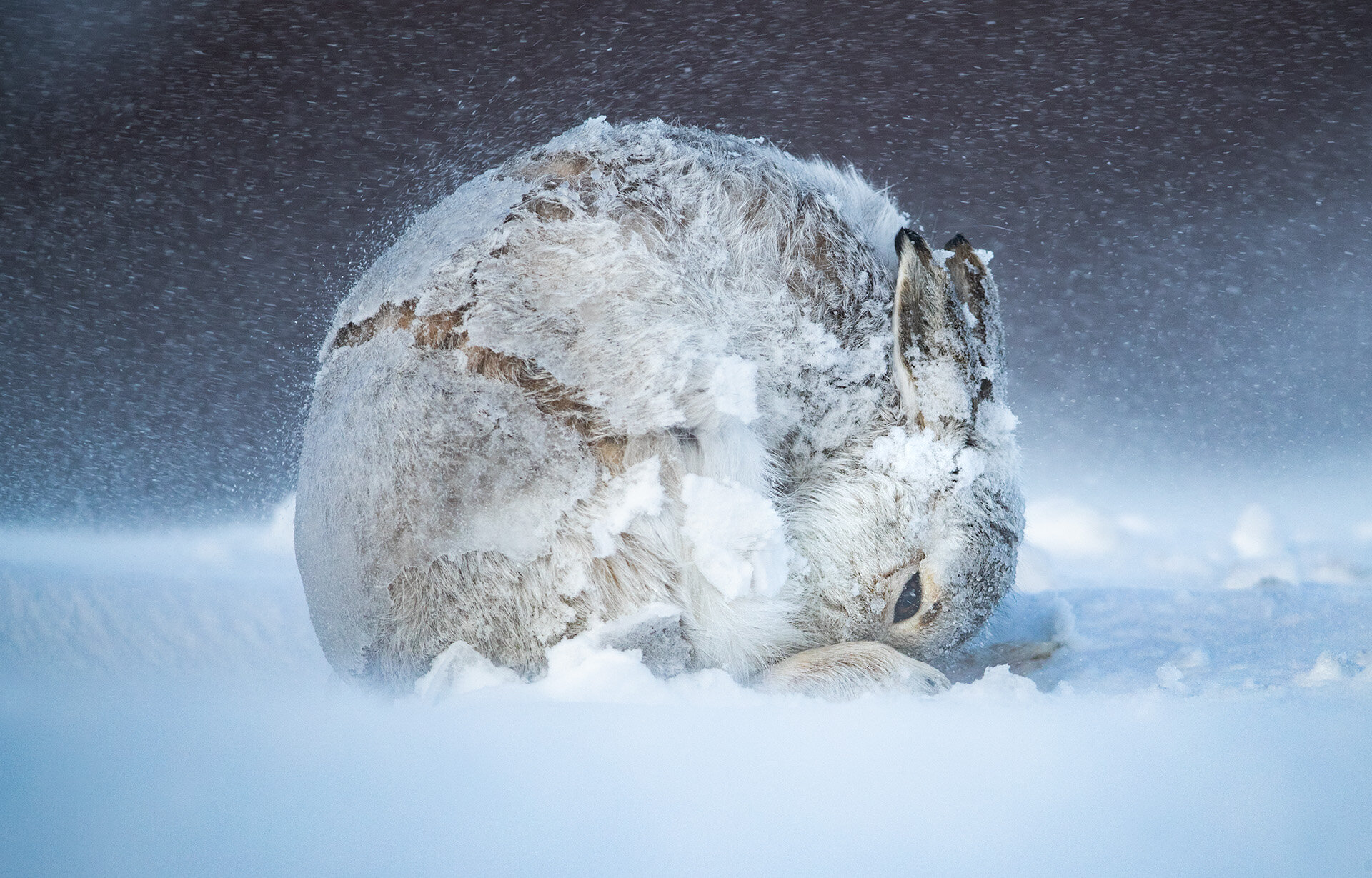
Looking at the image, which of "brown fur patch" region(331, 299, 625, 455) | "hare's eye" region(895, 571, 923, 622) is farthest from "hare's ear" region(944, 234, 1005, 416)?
"brown fur patch" region(331, 299, 625, 455)

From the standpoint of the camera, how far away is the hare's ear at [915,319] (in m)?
1.24

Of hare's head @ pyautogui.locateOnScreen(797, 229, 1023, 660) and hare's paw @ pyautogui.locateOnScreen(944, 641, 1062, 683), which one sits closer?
hare's head @ pyautogui.locateOnScreen(797, 229, 1023, 660)

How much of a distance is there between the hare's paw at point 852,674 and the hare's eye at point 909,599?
113 millimetres

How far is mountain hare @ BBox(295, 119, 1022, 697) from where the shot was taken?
3.59 feet

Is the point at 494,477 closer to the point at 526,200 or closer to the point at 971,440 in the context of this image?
the point at 526,200

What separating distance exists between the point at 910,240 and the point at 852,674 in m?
0.58

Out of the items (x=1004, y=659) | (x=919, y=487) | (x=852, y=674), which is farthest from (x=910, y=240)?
(x=1004, y=659)

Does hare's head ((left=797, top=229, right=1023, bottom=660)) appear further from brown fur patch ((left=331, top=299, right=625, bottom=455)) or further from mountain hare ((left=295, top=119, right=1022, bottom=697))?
brown fur patch ((left=331, top=299, right=625, bottom=455))

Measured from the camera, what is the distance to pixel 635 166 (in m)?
1.23

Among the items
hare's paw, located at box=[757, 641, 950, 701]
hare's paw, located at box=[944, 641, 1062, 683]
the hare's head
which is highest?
the hare's head

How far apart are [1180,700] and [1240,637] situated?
0.68m

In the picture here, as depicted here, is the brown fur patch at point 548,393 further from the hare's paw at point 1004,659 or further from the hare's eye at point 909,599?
the hare's paw at point 1004,659

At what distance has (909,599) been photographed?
1.30 metres

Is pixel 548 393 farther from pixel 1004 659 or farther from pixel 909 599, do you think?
pixel 1004 659
